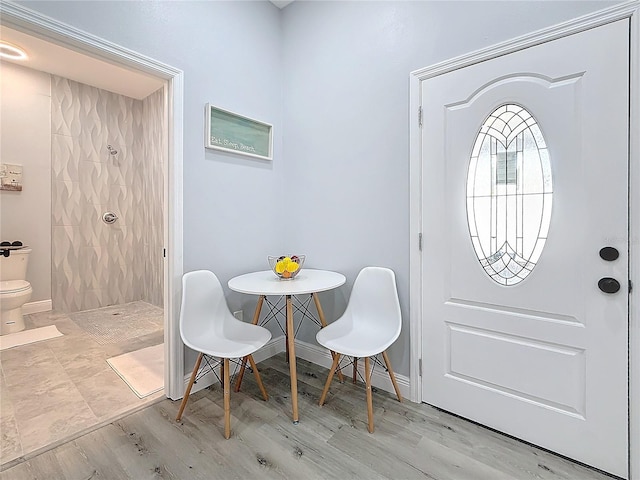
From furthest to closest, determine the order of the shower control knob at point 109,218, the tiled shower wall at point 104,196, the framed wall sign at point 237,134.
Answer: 1. the shower control knob at point 109,218
2. the tiled shower wall at point 104,196
3. the framed wall sign at point 237,134

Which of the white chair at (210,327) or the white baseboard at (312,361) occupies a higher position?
the white chair at (210,327)

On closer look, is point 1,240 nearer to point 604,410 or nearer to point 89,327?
point 89,327

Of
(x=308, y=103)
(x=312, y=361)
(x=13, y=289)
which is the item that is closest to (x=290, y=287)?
(x=312, y=361)

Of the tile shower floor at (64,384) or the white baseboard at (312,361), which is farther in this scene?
the white baseboard at (312,361)

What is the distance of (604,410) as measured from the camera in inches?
56.1

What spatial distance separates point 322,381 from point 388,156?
63.8 inches

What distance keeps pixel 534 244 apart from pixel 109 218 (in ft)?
15.2

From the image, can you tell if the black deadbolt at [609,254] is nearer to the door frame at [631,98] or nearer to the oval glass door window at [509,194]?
the door frame at [631,98]

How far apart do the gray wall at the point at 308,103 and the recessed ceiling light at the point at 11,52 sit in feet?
7.81

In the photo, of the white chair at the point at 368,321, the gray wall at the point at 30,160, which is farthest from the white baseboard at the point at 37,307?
the white chair at the point at 368,321

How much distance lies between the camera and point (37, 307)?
12.2ft

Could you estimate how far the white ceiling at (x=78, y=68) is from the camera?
304cm

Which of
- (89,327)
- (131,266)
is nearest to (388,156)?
(89,327)

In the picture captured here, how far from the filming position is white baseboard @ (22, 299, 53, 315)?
366cm
